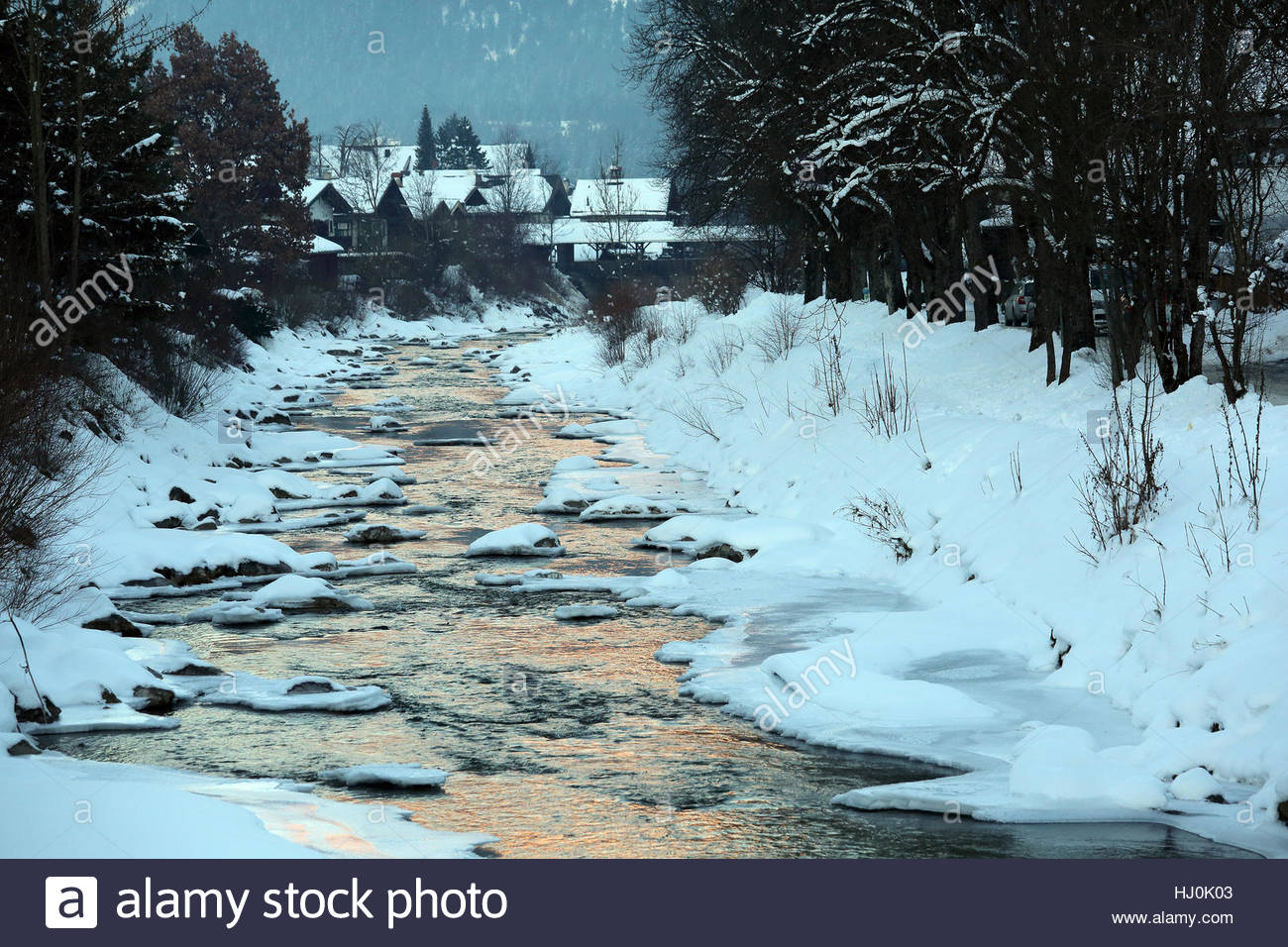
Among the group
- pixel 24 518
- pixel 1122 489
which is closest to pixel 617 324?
pixel 1122 489

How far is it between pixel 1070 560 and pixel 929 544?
292cm

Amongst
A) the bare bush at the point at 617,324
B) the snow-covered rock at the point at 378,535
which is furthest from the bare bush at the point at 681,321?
the snow-covered rock at the point at 378,535

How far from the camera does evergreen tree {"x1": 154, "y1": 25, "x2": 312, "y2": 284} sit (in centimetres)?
5619

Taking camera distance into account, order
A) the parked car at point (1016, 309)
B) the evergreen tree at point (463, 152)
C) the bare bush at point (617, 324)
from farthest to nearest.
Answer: the evergreen tree at point (463, 152), the bare bush at point (617, 324), the parked car at point (1016, 309)

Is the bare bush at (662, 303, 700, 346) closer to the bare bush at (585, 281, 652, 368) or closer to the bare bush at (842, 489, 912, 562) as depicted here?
the bare bush at (585, 281, 652, 368)

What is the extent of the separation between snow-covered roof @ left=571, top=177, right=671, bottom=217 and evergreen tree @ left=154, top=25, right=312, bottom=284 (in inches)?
2054

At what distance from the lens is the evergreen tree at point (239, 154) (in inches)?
2212

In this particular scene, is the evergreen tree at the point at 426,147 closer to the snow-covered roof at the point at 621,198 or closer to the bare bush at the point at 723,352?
the snow-covered roof at the point at 621,198

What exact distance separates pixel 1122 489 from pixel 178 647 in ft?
28.3

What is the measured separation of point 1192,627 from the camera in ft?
34.8

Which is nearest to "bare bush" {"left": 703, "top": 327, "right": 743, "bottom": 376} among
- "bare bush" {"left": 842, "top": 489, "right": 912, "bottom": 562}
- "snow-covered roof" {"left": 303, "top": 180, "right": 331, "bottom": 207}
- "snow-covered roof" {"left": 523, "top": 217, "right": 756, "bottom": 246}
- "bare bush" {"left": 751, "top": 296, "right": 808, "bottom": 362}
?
"bare bush" {"left": 751, "top": 296, "right": 808, "bottom": 362}

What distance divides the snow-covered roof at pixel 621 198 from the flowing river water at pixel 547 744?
98008 mm
